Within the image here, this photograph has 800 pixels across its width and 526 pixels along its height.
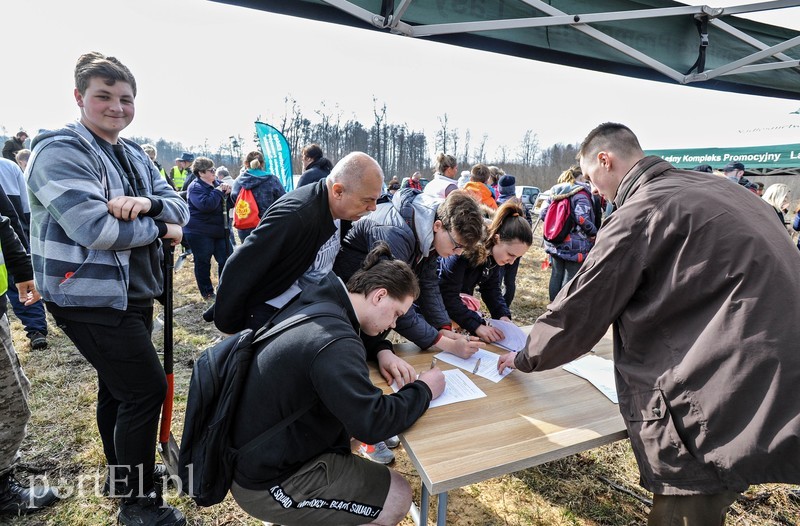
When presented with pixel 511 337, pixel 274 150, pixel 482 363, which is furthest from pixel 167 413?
pixel 274 150

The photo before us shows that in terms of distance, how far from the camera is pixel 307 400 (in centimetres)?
120

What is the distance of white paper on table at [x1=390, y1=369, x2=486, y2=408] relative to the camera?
4.93ft

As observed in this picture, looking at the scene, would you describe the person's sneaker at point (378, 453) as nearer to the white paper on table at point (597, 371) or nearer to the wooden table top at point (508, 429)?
the wooden table top at point (508, 429)

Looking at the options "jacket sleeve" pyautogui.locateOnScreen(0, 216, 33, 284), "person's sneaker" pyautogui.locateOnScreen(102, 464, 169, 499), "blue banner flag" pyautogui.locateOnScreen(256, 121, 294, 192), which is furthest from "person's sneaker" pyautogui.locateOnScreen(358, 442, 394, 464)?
→ "blue banner flag" pyautogui.locateOnScreen(256, 121, 294, 192)

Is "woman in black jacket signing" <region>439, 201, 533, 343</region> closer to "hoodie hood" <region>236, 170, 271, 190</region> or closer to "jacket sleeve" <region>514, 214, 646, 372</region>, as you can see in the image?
"jacket sleeve" <region>514, 214, 646, 372</region>

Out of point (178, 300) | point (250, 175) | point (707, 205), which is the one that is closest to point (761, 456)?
point (707, 205)

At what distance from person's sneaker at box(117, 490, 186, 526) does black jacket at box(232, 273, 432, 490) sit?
2.92ft

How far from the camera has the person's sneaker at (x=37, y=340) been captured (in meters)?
3.65

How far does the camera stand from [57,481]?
6.93 feet

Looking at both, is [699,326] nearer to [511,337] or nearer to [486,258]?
[511,337]

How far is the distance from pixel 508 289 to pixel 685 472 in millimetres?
3824

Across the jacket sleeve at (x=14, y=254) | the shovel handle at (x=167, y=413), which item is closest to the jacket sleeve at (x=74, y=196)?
the jacket sleeve at (x=14, y=254)

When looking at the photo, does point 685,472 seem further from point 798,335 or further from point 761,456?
point 798,335

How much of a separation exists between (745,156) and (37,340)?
22777 mm
